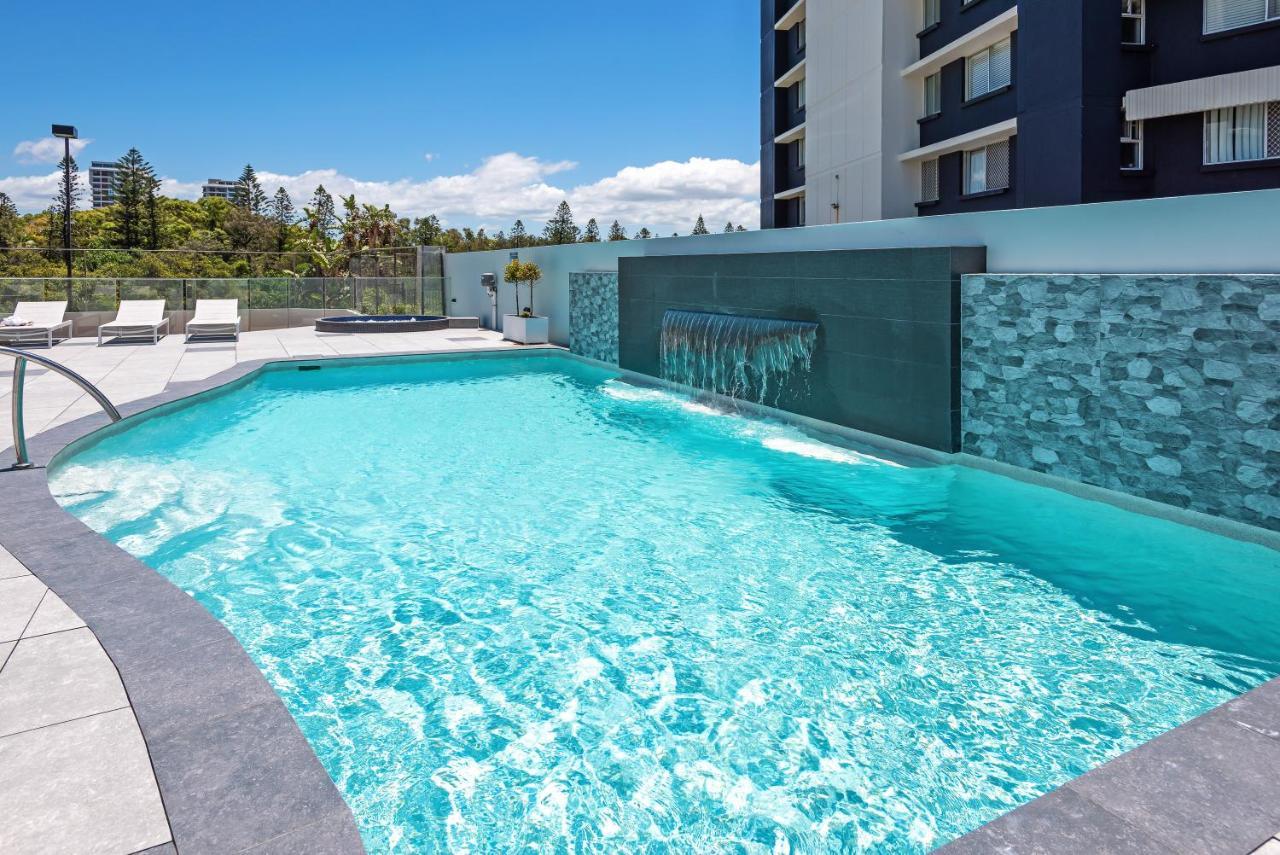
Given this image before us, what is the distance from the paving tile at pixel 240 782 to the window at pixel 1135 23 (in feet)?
63.8

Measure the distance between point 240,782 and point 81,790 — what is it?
49 cm

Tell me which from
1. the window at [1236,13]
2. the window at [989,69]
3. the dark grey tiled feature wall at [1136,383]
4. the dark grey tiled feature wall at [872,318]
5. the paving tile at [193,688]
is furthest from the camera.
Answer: the window at [989,69]

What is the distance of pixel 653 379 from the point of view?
1457 cm

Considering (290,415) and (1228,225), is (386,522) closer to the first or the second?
(290,415)

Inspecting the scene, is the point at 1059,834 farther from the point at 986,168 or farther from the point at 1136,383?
the point at 986,168

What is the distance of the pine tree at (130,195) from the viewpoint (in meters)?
54.9

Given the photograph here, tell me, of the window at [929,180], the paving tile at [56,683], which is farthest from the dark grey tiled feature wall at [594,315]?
the paving tile at [56,683]

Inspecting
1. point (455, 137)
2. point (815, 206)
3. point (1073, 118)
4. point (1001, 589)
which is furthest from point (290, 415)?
point (455, 137)

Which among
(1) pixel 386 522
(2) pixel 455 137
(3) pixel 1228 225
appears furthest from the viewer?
(2) pixel 455 137

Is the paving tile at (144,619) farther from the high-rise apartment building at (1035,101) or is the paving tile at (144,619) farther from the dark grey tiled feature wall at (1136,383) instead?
the high-rise apartment building at (1035,101)

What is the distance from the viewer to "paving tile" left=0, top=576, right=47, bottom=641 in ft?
12.7

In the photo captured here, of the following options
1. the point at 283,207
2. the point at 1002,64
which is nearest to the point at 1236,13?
the point at 1002,64

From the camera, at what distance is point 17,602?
4.21 metres

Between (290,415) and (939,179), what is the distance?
17.4 metres
